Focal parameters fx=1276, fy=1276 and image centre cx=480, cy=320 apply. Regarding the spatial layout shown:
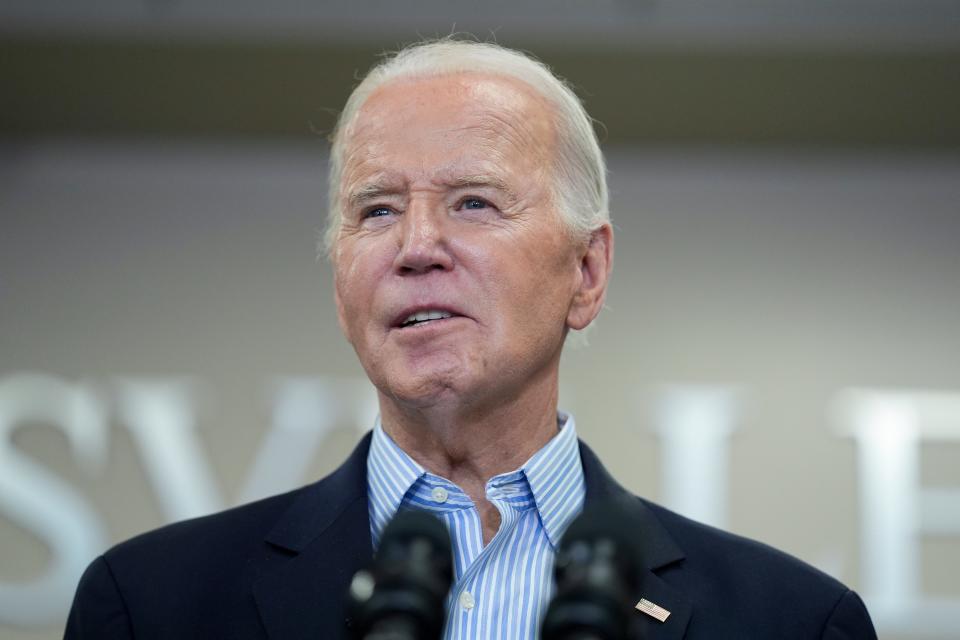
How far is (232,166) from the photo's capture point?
458 cm

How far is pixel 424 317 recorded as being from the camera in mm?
1825

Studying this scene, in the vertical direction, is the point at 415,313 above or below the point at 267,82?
below

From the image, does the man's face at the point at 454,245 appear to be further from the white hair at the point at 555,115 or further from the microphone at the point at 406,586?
the microphone at the point at 406,586

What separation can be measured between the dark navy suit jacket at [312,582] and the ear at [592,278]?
282 millimetres

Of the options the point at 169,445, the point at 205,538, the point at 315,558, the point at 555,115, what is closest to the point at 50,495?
the point at 169,445

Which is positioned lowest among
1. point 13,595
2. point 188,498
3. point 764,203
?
point 13,595

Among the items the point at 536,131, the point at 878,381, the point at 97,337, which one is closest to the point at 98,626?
the point at 536,131

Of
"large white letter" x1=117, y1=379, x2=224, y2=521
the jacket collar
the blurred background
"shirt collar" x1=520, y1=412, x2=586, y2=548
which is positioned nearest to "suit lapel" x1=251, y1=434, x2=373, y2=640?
the jacket collar

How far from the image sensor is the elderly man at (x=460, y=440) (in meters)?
1.81

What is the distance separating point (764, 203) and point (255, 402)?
195cm

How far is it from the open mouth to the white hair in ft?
0.97

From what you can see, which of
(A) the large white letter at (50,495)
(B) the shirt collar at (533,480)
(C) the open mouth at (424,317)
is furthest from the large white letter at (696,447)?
(C) the open mouth at (424,317)

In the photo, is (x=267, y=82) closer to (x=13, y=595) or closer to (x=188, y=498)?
(x=188, y=498)

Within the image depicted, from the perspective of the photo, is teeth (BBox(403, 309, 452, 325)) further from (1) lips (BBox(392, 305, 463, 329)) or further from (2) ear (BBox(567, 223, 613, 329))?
(2) ear (BBox(567, 223, 613, 329))
